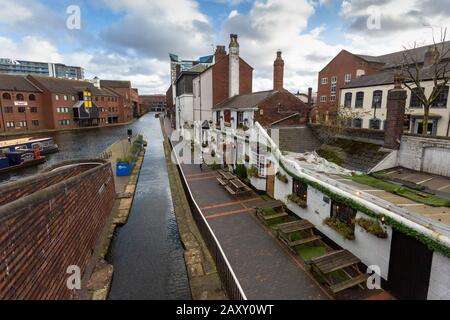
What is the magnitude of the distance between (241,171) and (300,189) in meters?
7.05

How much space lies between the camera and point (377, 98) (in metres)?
26.8

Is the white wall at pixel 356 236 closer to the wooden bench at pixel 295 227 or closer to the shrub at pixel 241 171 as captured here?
the wooden bench at pixel 295 227

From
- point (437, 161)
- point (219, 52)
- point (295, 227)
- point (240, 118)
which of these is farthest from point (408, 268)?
point (219, 52)

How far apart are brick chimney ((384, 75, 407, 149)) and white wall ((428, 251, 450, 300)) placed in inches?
268

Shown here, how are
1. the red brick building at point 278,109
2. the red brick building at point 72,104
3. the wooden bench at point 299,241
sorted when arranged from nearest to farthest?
the wooden bench at point 299,241 → the red brick building at point 278,109 → the red brick building at point 72,104

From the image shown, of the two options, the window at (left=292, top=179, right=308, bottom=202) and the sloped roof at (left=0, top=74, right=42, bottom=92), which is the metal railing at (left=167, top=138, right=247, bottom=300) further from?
the sloped roof at (left=0, top=74, right=42, bottom=92)

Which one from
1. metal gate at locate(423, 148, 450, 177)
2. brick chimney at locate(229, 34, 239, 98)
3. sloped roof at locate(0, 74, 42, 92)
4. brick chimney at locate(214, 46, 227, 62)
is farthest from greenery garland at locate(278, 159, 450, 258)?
sloped roof at locate(0, 74, 42, 92)

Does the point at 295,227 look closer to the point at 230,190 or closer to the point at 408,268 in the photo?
the point at 408,268

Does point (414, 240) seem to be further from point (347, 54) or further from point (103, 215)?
point (347, 54)

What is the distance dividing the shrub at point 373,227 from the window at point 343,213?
20.3 inches

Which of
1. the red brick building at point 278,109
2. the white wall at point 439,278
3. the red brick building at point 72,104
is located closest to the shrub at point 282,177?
the white wall at point 439,278

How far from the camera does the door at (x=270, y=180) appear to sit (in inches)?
569

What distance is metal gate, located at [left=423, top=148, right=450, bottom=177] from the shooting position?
385 inches
